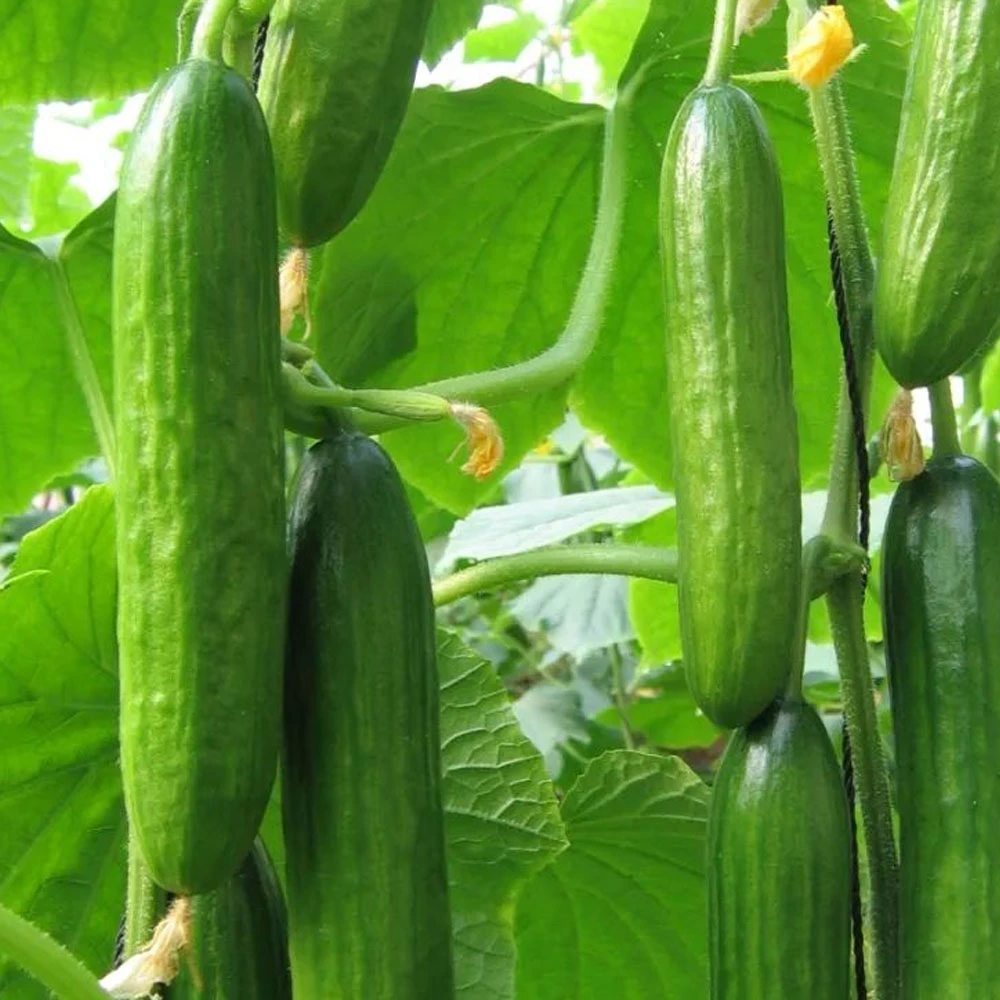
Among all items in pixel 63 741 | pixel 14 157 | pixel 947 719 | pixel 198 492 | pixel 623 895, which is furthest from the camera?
pixel 14 157

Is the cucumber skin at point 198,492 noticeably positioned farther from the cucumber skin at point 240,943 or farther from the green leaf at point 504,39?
the green leaf at point 504,39

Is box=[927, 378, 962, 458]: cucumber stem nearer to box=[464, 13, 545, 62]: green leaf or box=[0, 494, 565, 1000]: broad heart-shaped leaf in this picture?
box=[0, 494, 565, 1000]: broad heart-shaped leaf

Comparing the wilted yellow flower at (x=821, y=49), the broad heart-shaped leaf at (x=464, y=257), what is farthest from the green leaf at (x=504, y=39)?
the wilted yellow flower at (x=821, y=49)

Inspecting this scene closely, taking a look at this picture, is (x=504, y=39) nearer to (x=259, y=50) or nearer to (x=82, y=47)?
(x=82, y=47)

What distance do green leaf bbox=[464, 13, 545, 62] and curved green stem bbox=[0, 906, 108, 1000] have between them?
2130 mm

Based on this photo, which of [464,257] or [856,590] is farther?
[464,257]

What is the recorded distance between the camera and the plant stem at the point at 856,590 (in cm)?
84

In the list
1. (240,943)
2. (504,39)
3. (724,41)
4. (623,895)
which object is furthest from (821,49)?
(504,39)

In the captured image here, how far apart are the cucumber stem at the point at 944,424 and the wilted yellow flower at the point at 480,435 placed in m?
0.24

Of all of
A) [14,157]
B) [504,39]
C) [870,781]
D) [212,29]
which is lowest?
[870,781]

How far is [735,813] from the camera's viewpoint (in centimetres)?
80

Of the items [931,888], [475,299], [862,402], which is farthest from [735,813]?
[475,299]

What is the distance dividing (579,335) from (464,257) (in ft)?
1.31

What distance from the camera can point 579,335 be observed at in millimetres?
990
